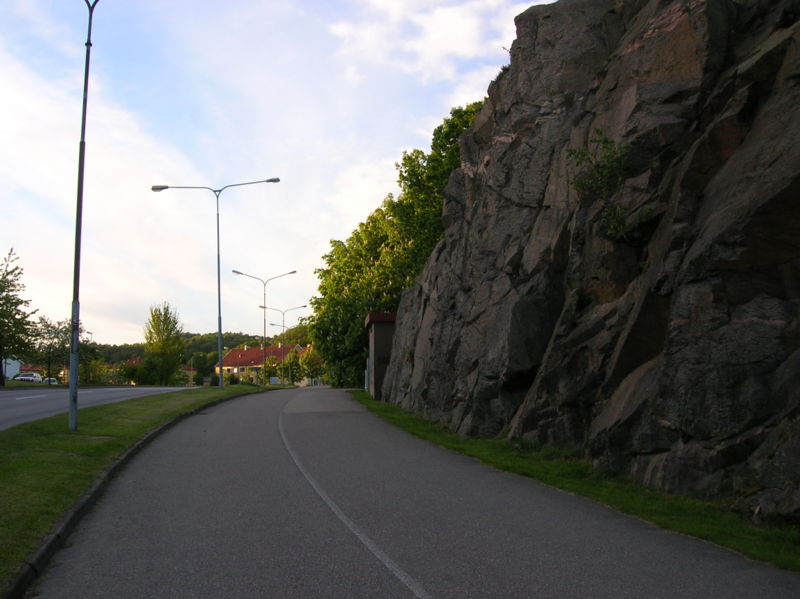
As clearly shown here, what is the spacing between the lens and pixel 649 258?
1361cm

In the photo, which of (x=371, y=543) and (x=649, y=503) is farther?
(x=649, y=503)

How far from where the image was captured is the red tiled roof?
6452 inches

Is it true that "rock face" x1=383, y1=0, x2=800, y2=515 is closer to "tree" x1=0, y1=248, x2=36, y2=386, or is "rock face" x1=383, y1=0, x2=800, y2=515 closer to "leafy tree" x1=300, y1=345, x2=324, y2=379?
"tree" x1=0, y1=248, x2=36, y2=386

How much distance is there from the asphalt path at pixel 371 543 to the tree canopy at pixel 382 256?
31.3 m

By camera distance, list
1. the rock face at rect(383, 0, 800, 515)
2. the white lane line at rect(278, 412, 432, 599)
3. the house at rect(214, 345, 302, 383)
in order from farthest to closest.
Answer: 1. the house at rect(214, 345, 302, 383)
2. the rock face at rect(383, 0, 800, 515)
3. the white lane line at rect(278, 412, 432, 599)

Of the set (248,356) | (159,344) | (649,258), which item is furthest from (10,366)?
(649,258)

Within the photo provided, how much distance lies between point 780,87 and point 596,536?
309 inches

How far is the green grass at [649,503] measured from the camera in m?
7.34

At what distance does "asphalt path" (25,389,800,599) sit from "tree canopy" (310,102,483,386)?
31.3m

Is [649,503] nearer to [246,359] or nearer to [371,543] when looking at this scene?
[371,543]

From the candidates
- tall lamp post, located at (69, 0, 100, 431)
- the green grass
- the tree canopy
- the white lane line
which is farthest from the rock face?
the tree canopy

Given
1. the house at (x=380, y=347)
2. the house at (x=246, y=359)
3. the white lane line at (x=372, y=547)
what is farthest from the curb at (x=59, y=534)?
the house at (x=246, y=359)

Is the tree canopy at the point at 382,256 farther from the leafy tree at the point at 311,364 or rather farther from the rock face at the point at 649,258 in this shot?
the leafy tree at the point at 311,364

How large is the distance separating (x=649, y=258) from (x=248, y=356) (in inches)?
6342
